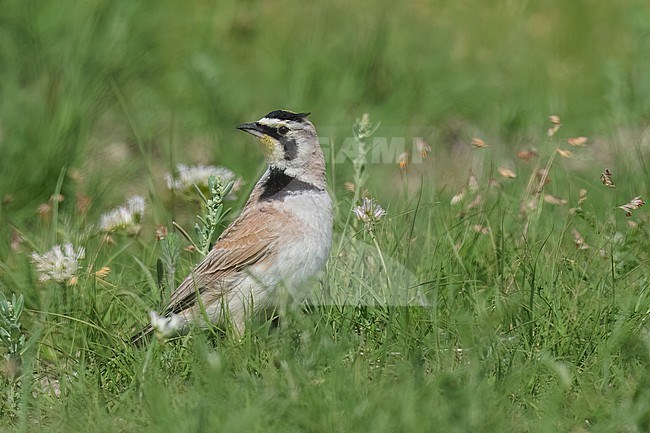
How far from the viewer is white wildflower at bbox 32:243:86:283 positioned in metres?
5.18

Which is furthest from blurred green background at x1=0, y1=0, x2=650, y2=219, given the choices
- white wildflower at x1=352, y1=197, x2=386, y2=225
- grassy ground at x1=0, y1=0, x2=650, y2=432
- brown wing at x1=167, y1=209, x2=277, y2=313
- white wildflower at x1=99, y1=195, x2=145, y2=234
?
white wildflower at x1=352, y1=197, x2=386, y2=225

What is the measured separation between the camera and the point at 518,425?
4195 mm

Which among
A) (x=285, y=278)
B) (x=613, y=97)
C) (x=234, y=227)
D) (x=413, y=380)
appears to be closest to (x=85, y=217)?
(x=234, y=227)

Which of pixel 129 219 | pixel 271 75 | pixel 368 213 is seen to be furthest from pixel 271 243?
pixel 271 75

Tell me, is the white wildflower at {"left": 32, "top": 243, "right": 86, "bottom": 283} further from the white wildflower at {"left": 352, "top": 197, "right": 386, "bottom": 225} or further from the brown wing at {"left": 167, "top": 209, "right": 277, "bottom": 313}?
the white wildflower at {"left": 352, "top": 197, "right": 386, "bottom": 225}

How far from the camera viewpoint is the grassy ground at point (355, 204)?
434 cm

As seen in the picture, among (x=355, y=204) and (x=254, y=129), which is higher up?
(x=254, y=129)

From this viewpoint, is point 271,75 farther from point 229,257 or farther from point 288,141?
point 229,257

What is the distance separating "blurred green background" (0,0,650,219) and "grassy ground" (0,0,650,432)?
21 mm

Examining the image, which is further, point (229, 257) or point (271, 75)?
point (271, 75)

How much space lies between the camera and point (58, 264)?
5.18m

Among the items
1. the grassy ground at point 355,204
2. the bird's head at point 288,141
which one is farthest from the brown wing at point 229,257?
the bird's head at point 288,141

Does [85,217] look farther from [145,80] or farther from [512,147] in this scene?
[512,147]

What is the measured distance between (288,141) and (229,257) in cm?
62
